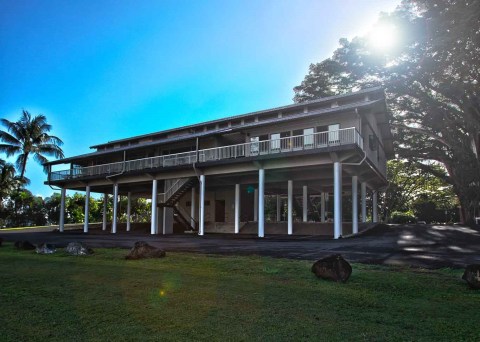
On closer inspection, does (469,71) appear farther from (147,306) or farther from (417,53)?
(147,306)

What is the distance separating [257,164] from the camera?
20938 millimetres

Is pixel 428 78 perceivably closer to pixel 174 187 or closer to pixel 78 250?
pixel 174 187

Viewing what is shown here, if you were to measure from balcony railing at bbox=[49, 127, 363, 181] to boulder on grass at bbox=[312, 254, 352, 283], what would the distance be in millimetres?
11786

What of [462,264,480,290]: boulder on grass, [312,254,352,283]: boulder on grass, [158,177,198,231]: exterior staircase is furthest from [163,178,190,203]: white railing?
[462,264,480,290]: boulder on grass

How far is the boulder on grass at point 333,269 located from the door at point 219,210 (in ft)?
80.3

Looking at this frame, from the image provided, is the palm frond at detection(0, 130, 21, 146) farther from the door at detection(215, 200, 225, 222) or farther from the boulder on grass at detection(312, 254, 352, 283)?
the boulder on grass at detection(312, 254, 352, 283)

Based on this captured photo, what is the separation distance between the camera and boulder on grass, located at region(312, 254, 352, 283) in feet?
21.1

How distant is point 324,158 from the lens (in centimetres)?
1905

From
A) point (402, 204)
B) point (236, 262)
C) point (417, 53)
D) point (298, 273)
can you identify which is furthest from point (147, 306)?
point (402, 204)

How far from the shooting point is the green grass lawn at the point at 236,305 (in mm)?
4031

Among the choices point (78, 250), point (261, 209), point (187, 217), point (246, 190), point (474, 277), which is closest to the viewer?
point (474, 277)

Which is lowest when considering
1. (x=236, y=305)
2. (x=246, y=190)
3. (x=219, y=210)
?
(x=236, y=305)

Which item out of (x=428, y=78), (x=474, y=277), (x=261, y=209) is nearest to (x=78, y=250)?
(x=474, y=277)

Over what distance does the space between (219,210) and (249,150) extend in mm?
10463
